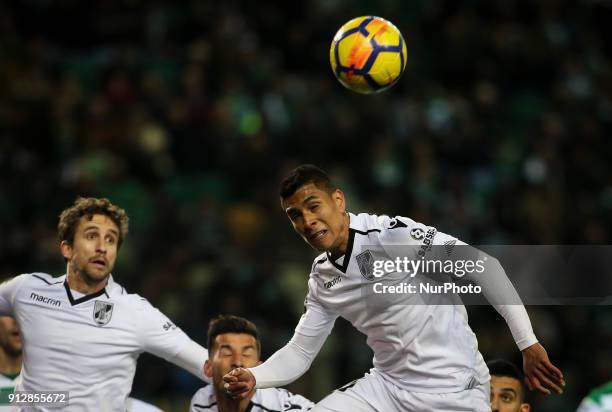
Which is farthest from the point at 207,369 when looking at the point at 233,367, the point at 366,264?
the point at 366,264

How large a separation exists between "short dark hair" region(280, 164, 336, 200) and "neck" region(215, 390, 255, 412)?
4.38 ft

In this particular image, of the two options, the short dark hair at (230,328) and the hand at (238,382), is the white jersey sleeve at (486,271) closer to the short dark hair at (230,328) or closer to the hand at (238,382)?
the hand at (238,382)

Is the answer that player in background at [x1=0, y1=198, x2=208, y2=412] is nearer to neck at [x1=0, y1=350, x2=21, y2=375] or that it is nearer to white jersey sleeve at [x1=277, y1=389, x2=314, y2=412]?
white jersey sleeve at [x1=277, y1=389, x2=314, y2=412]

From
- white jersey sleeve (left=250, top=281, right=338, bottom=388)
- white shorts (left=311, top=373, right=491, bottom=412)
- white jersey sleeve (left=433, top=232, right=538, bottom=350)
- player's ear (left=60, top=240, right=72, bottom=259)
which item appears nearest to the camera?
white jersey sleeve (left=433, top=232, right=538, bottom=350)

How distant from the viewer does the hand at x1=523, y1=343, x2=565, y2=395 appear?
4.71m

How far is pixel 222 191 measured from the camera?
34.1ft

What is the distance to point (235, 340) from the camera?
5.77 metres

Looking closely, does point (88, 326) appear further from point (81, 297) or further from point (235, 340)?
point (235, 340)

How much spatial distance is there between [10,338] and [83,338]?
39.5 inches

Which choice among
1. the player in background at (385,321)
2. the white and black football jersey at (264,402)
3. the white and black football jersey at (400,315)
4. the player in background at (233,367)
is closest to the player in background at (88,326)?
the player in background at (233,367)

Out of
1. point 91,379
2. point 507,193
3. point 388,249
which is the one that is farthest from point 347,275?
point 507,193

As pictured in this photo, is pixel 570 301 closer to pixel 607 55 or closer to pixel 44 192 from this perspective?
pixel 44 192

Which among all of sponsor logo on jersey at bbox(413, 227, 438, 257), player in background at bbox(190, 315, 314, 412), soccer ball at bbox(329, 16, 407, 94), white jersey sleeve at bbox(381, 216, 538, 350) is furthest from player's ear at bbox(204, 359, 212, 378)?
soccer ball at bbox(329, 16, 407, 94)

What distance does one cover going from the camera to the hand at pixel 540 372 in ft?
15.5
